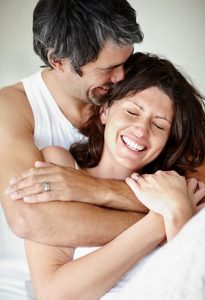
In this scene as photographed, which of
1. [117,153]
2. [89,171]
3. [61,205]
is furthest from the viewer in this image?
[89,171]

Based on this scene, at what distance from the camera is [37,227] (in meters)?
1.21

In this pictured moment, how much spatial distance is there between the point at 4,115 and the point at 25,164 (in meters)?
0.23

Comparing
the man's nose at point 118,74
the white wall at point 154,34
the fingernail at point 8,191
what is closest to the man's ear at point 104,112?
the man's nose at point 118,74

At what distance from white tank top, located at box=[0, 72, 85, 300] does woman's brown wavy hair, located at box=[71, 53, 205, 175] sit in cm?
7

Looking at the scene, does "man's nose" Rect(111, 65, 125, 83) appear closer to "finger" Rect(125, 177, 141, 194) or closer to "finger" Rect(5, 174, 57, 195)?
"finger" Rect(125, 177, 141, 194)

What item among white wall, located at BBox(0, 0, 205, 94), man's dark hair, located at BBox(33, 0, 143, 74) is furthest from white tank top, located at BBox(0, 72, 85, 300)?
white wall, located at BBox(0, 0, 205, 94)

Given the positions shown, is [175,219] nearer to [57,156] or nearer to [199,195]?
[199,195]

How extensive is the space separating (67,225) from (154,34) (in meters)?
1.59

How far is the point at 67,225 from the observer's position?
1219 millimetres

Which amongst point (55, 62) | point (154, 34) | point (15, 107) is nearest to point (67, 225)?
point (15, 107)

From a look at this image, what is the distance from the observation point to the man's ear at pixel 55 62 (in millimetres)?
1540

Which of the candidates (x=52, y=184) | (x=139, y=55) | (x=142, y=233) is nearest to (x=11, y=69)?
(x=139, y=55)

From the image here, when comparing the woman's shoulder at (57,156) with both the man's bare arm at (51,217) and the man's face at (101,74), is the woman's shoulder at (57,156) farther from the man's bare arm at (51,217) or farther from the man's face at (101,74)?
the man's face at (101,74)

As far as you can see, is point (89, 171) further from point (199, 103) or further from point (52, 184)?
point (199, 103)
